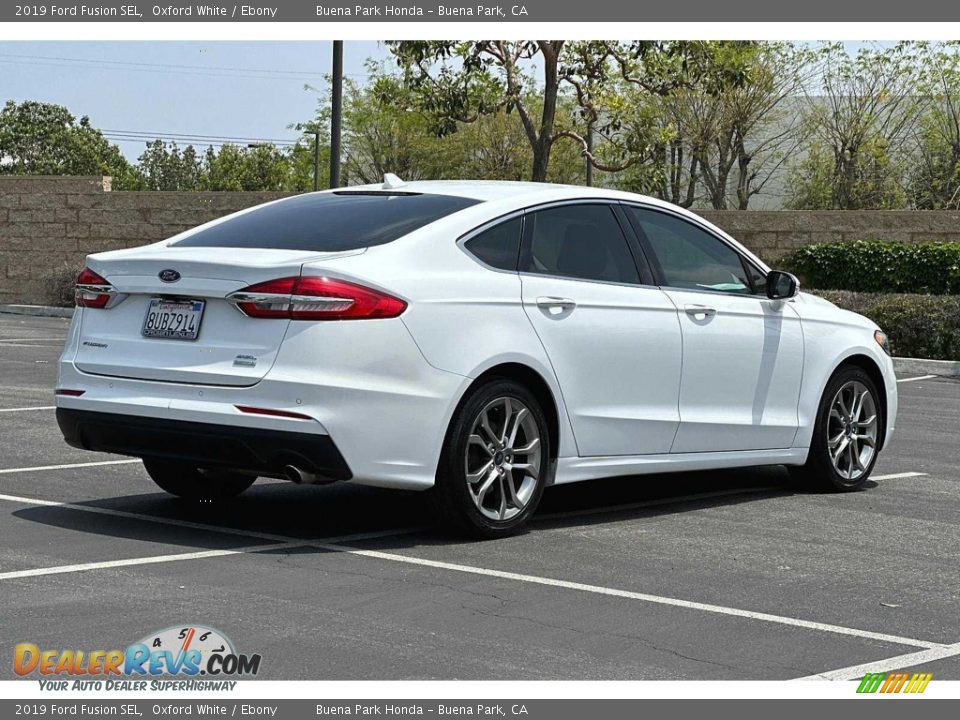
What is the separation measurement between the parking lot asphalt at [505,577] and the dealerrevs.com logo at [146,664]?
2.9 inches

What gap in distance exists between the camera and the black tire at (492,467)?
273 inches

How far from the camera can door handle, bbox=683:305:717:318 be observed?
26.8 ft

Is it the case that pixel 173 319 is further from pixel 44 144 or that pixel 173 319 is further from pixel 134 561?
pixel 44 144

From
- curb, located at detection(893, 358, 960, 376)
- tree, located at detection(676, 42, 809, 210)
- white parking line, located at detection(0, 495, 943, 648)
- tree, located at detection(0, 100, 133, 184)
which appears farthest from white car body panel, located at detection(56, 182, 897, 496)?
tree, located at detection(0, 100, 133, 184)

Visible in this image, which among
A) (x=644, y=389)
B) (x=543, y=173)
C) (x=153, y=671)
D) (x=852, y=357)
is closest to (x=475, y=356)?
(x=644, y=389)

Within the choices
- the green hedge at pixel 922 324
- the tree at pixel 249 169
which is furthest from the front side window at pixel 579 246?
the tree at pixel 249 169

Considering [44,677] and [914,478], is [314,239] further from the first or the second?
[914,478]

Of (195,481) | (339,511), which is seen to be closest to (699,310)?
(339,511)

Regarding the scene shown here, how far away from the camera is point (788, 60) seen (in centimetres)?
4494

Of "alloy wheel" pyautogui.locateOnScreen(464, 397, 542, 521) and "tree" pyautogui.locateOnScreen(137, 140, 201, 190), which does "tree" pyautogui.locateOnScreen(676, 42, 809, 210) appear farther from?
"tree" pyautogui.locateOnScreen(137, 140, 201, 190)

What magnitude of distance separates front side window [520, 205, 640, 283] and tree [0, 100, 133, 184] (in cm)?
11386

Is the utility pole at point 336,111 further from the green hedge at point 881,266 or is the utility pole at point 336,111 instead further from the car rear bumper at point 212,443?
the car rear bumper at point 212,443

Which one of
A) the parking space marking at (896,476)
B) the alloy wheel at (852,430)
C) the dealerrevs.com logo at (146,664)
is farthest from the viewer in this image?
the parking space marking at (896,476)

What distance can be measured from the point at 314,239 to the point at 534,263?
1.13 metres
